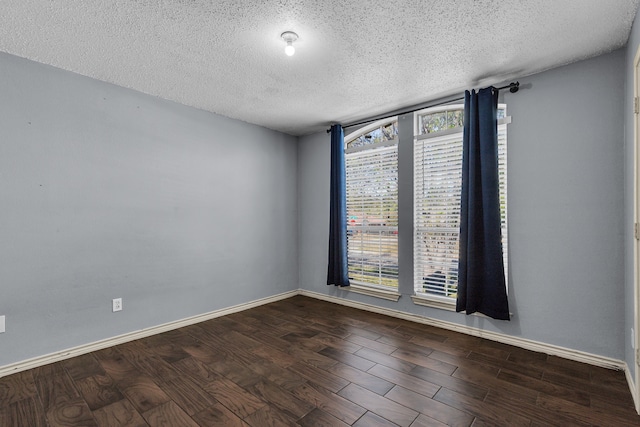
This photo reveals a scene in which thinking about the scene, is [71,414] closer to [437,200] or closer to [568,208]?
[437,200]

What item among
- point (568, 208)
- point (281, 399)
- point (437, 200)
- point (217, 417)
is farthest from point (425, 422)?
point (437, 200)

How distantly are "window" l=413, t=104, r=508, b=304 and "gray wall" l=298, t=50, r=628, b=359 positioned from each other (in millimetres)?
481

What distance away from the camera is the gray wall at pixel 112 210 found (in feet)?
8.02

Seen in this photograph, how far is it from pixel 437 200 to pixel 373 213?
34.5 inches

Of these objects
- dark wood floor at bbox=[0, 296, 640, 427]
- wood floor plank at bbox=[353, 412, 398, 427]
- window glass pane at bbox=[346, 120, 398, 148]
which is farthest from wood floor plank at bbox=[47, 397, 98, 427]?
window glass pane at bbox=[346, 120, 398, 148]

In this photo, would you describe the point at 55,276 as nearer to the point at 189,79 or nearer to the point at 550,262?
the point at 189,79

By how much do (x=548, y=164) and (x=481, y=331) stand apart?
5.52 ft

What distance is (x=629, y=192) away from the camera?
85.1 inches

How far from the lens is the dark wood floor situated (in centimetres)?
184

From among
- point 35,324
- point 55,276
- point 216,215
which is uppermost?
point 216,215

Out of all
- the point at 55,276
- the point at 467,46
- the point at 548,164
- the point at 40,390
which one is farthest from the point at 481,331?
the point at 55,276

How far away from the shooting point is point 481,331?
303 centimetres

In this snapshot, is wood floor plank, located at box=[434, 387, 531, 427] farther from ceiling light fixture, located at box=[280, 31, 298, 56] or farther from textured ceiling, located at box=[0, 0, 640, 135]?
ceiling light fixture, located at box=[280, 31, 298, 56]

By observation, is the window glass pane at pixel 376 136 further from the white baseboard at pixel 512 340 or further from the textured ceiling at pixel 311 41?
the white baseboard at pixel 512 340
